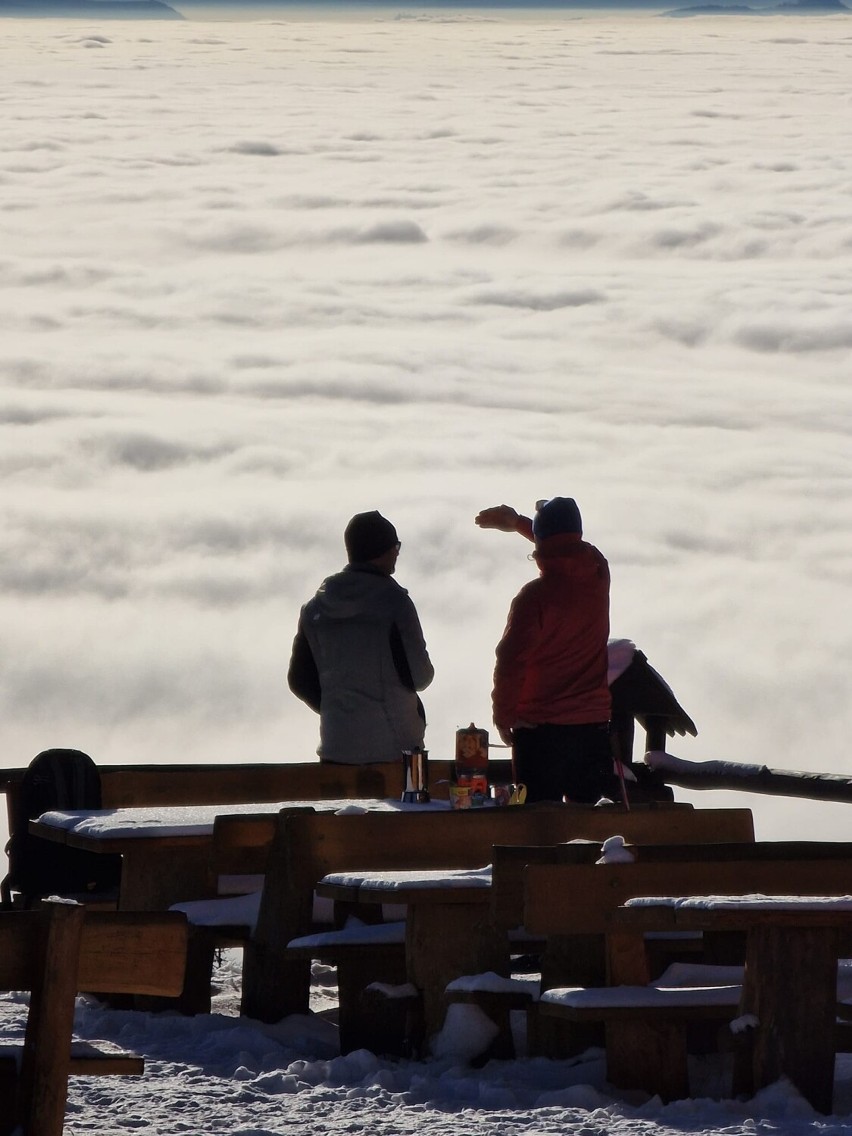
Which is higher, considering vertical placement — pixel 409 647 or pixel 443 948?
pixel 409 647

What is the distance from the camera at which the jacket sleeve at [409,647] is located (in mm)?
7000

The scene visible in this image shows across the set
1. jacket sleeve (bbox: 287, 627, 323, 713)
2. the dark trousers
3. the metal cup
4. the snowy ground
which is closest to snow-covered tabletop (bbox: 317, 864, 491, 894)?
the snowy ground

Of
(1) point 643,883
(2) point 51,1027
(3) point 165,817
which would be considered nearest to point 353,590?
(3) point 165,817

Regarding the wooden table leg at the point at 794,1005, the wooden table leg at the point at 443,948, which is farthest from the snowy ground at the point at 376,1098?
the wooden table leg at the point at 443,948

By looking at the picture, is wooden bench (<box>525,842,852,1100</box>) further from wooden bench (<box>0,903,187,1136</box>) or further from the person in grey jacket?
the person in grey jacket

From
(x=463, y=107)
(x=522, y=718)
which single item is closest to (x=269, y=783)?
(x=522, y=718)

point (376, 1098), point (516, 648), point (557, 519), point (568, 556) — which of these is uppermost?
point (557, 519)

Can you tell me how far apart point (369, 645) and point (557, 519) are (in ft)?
2.53

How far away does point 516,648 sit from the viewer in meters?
7.09

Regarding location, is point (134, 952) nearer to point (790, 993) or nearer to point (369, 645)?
point (790, 993)

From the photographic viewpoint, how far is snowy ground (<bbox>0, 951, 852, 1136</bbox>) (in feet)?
15.3

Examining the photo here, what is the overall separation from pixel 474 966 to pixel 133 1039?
105cm

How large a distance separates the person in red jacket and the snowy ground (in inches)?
60.3

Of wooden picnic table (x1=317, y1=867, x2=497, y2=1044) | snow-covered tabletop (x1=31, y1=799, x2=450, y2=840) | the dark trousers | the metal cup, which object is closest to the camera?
wooden picnic table (x1=317, y1=867, x2=497, y2=1044)
